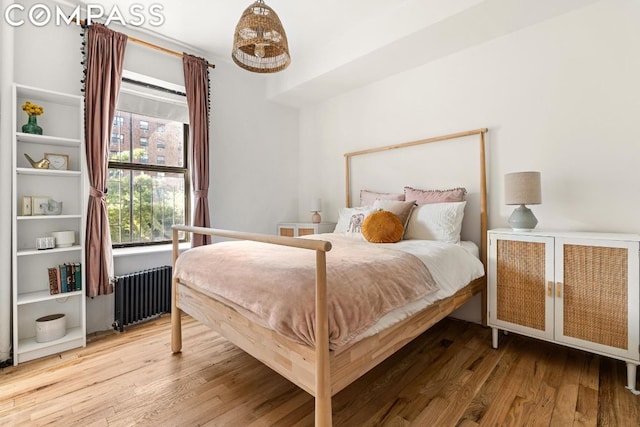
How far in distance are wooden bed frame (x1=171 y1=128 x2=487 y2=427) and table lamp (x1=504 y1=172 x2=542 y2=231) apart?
67 cm

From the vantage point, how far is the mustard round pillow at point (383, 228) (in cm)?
228

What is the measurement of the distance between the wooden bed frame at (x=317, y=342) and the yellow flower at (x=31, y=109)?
133 centimetres

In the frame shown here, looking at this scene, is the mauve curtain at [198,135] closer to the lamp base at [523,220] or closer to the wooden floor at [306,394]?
the wooden floor at [306,394]

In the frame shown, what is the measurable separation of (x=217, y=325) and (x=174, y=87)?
248cm

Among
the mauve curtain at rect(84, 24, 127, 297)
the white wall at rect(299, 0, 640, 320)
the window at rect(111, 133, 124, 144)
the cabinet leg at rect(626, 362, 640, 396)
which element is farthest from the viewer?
the window at rect(111, 133, 124, 144)

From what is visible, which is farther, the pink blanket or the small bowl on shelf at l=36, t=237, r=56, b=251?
the small bowl on shelf at l=36, t=237, r=56, b=251

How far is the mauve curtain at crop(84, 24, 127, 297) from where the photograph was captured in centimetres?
234

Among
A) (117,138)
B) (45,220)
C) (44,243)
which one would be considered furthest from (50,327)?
(117,138)

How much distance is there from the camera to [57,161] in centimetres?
226

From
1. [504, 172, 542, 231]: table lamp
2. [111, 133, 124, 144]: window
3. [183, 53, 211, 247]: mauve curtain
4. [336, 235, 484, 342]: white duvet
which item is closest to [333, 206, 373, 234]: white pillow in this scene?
[336, 235, 484, 342]: white duvet

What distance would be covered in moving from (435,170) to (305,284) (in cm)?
211

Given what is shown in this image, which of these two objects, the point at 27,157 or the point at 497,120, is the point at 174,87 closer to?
the point at 27,157

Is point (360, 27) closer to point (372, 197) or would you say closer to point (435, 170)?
point (435, 170)

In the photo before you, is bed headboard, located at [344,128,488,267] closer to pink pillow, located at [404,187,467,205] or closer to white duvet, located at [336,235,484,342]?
pink pillow, located at [404,187,467,205]
